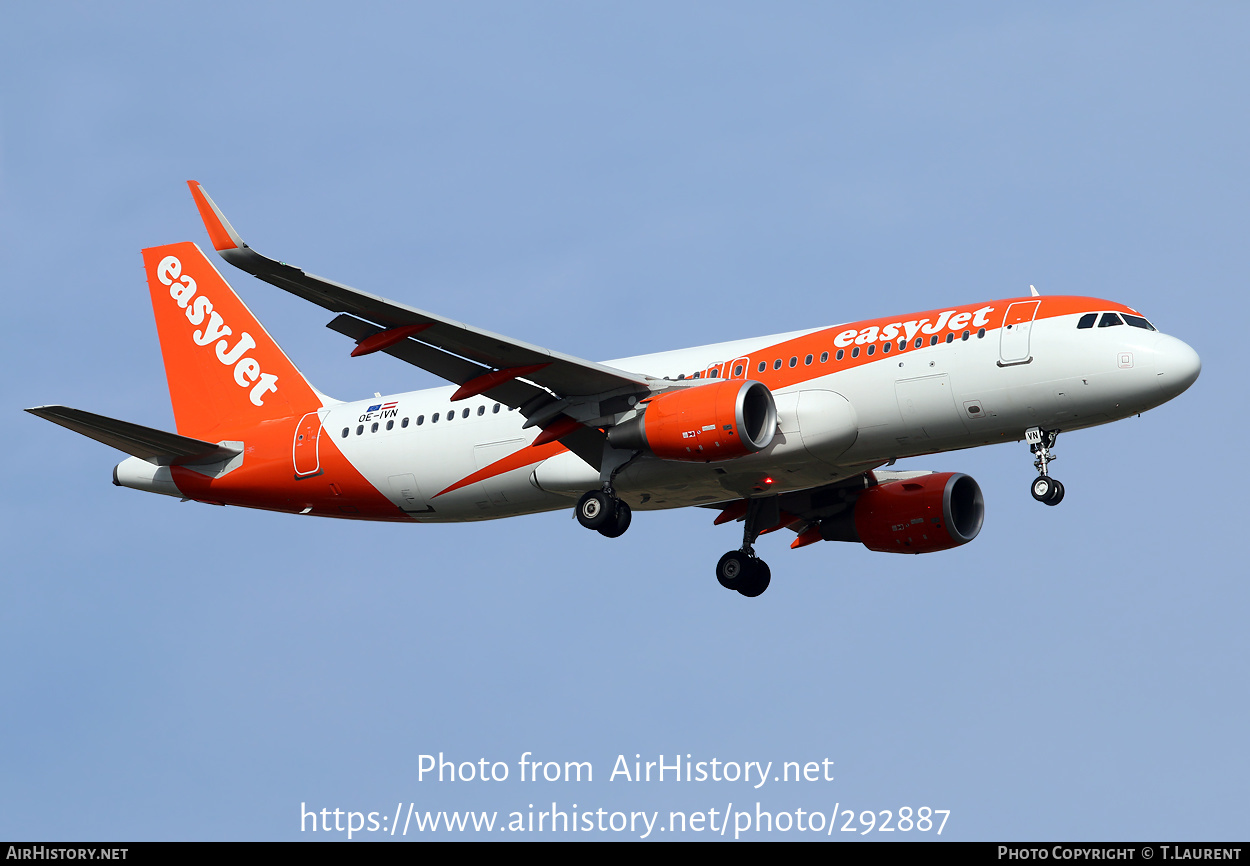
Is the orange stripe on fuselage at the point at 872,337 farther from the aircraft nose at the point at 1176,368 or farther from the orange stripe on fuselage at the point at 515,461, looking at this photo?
the orange stripe on fuselage at the point at 515,461

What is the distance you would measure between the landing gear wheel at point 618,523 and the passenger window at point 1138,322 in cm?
1126

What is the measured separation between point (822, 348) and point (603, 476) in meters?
5.54

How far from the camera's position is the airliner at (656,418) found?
32.3 metres

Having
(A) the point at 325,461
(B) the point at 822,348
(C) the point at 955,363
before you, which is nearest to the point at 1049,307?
(C) the point at 955,363

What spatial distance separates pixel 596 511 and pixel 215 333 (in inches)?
540

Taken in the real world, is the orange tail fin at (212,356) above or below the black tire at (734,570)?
above

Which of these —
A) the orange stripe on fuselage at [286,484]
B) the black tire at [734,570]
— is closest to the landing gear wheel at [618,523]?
the black tire at [734,570]

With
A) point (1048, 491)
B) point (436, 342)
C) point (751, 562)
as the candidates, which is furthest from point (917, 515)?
point (436, 342)

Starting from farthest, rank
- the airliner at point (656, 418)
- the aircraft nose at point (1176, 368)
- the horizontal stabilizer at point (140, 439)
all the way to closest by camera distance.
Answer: the horizontal stabilizer at point (140, 439) → the airliner at point (656, 418) → the aircraft nose at point (1176, 368)

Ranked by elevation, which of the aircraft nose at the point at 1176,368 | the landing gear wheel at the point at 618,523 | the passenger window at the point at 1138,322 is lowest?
the landing gear wheel at the point at 618,523

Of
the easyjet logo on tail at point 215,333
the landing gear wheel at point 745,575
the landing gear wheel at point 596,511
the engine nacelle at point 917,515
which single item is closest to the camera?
the landing gear wheel at point 596,511

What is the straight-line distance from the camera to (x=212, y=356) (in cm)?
4256

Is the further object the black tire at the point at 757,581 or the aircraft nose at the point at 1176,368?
the black tire at the point at 757,581
